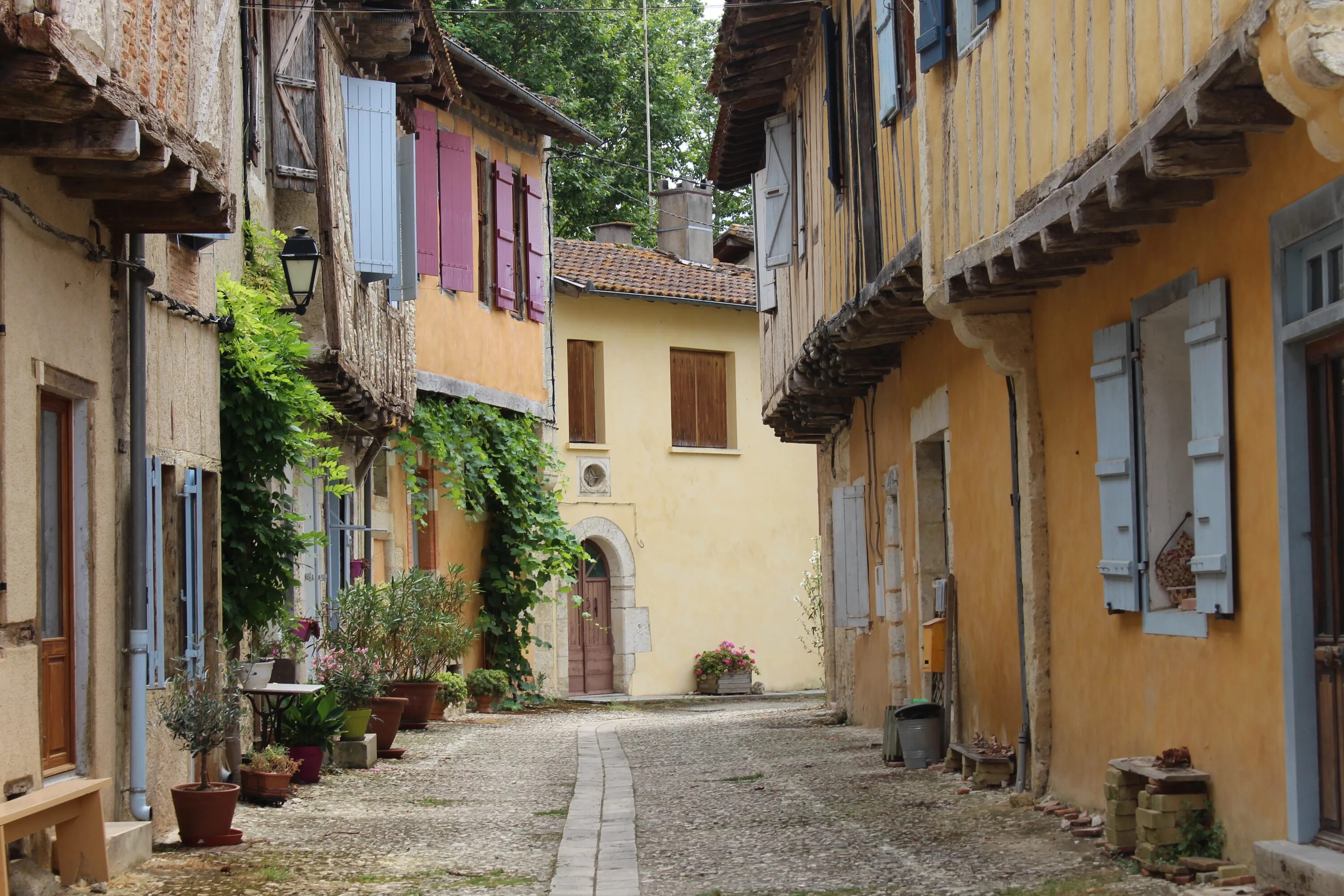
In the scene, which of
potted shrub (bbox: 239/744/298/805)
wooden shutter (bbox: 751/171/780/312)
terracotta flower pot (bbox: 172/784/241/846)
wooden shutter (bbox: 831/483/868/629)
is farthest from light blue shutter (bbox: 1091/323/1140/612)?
wooden shutter (bbox: 751/171/780/312)

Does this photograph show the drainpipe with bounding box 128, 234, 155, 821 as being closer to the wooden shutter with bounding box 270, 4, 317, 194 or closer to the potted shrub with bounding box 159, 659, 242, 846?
the potted shrub with bounding box 159, 659, 242, 846

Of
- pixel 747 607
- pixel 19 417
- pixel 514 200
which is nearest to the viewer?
pixel 19 417

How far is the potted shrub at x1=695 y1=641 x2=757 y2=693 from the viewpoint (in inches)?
979

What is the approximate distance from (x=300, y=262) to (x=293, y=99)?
6.13 feet

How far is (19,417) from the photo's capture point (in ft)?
21.9

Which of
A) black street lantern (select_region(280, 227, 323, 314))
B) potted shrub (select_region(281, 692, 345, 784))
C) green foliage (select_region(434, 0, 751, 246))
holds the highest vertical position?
green foliage (select_region(434, 0, 751, 246))

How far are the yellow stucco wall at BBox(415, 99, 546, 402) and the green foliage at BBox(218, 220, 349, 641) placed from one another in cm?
620

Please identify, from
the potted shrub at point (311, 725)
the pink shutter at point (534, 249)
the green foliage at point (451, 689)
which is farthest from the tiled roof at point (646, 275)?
the potted shrub at point (311, 725)

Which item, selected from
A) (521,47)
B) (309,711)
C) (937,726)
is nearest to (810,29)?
(937,726)

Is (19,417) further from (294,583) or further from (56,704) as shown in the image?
(294,583)

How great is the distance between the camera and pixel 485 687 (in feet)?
61.6

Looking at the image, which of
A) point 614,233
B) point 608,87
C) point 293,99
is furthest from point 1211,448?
point 608,87

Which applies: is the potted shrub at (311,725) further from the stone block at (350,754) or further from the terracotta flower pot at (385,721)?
the terracotta flower pot at (385,721)

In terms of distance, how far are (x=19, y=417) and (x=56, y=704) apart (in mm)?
1396
